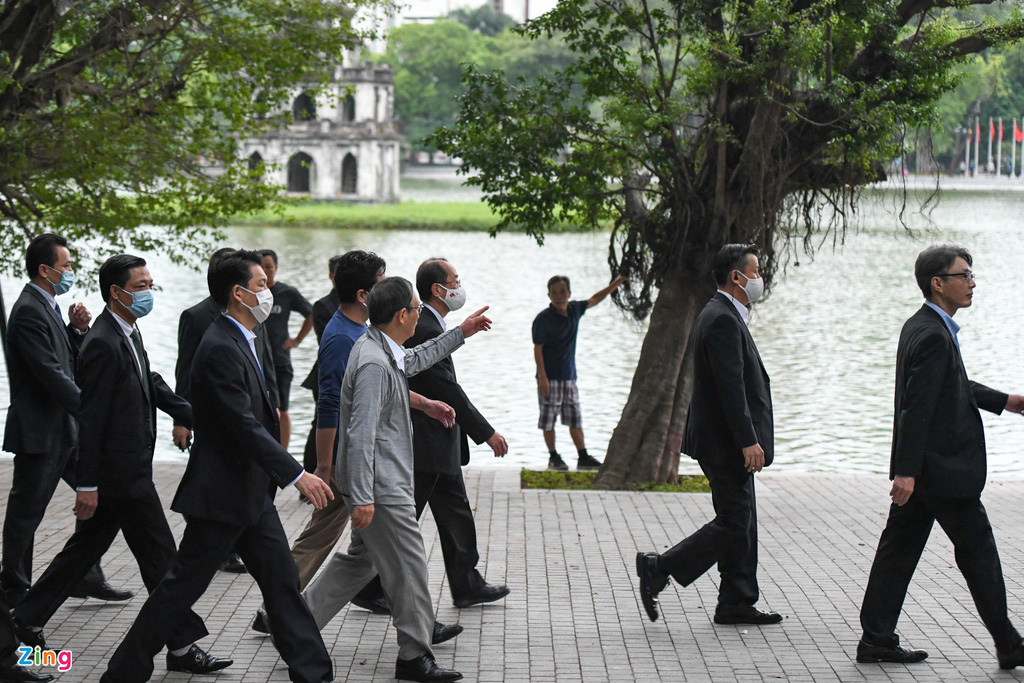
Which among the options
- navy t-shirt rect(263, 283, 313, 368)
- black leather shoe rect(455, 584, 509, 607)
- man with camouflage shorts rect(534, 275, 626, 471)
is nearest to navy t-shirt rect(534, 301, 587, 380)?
man with camouflage shorts rect(534, 275, 626, 471)

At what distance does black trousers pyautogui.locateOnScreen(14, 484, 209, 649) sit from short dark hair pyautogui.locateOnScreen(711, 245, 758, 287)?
10.3ft

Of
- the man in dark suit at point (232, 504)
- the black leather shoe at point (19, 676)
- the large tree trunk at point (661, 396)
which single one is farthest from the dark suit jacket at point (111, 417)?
the large tree trunk at point (661, 396)

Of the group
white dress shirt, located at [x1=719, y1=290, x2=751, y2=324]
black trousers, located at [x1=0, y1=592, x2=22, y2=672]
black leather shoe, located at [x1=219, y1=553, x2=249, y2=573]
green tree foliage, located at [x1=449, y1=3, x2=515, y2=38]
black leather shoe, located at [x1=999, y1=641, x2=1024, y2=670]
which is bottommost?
black leather shoe, located at [x1=219, y1=553, x2=249, y2=573]

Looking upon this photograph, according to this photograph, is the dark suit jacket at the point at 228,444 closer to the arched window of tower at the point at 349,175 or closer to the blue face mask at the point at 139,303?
the blue face mask at the point at 139,303

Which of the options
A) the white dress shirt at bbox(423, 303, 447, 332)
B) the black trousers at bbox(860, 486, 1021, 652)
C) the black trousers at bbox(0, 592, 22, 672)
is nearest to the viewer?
the black trousers at bbox(0, 592, 22, 672)

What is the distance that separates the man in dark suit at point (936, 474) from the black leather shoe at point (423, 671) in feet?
6.59

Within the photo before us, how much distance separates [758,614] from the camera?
23.7 feet

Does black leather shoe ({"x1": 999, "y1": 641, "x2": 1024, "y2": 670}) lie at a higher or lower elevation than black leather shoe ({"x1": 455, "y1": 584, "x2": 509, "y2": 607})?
higher

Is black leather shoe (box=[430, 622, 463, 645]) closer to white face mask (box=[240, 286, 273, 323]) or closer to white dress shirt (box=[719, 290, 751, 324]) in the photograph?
white face mask (box=[240, 286, 273, 323])

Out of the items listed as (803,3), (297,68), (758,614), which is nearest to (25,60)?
(297,68)

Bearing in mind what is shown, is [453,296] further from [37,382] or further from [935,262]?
[935,262]

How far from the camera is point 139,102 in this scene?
14.1 metres

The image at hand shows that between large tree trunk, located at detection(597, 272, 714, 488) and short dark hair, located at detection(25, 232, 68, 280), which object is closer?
short dark hair, located at detection(25, 232, 68, 280)

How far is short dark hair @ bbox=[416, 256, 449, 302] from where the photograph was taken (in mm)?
7152
